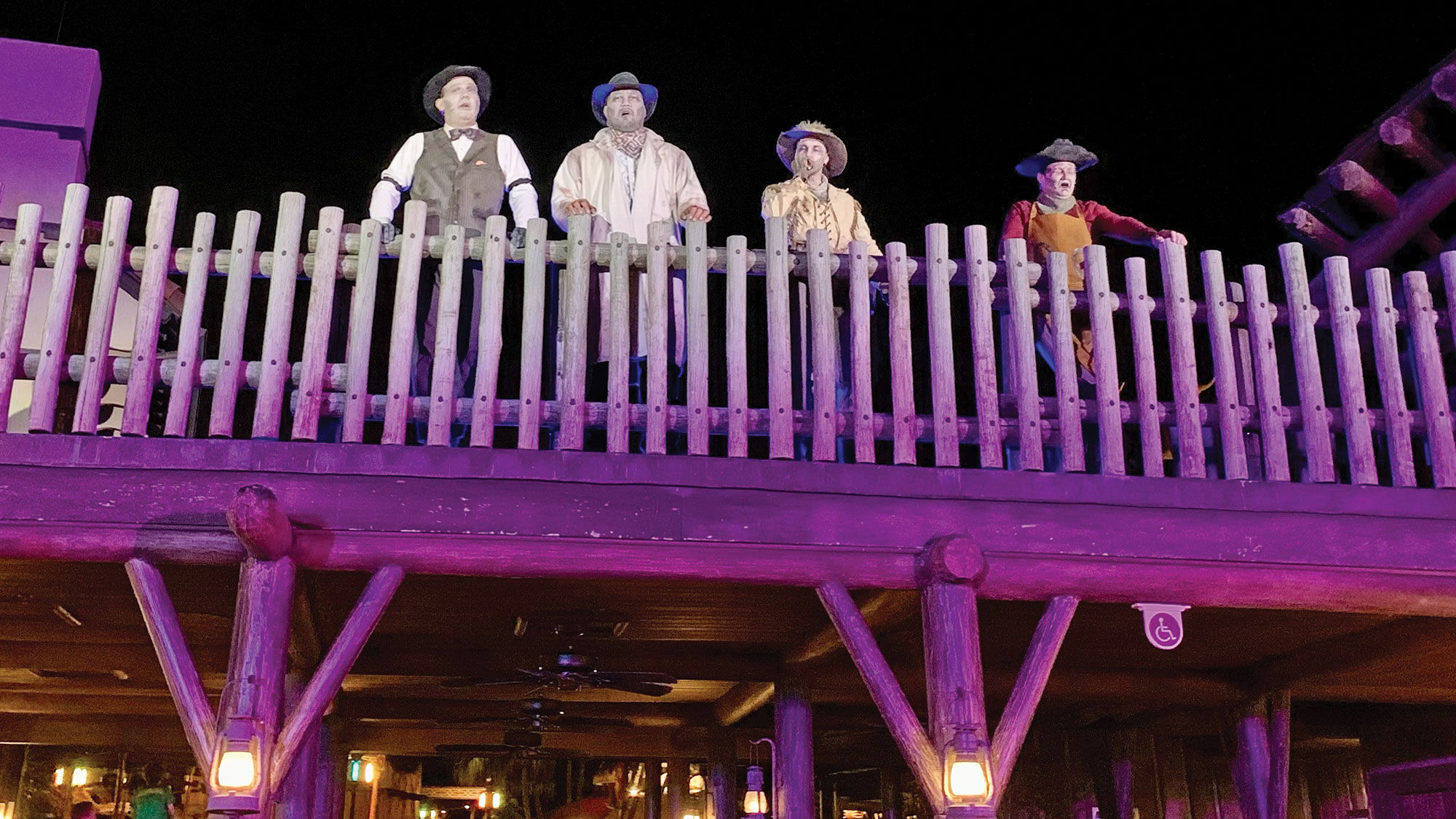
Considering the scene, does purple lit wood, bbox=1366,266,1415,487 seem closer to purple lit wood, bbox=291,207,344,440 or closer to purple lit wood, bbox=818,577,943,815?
purple lit wood, bbox=818,577,943,815

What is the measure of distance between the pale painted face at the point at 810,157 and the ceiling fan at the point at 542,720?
13.9 ft

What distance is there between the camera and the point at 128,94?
10.8 meters

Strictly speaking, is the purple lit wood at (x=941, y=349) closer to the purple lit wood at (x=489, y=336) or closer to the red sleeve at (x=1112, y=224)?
the red sleeve at (x=1112, y=224)

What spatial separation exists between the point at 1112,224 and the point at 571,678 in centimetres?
420

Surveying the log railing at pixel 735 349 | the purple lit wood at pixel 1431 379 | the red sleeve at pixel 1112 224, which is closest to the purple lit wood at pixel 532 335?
the log railing at pixel 735 349

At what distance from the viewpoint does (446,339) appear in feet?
18.5

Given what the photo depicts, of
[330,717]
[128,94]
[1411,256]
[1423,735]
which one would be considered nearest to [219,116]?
[128,94]

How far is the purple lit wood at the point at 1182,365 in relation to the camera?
19.5 feet

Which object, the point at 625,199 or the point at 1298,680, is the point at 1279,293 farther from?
the point at 625,199

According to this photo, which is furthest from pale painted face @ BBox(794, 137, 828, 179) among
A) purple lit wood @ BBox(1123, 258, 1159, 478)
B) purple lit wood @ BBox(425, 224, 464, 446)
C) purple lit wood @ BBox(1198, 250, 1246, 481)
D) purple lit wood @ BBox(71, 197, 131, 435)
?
purple lit wood @ BBox(71, 197, 131, 435)

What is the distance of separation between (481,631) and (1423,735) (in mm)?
7833

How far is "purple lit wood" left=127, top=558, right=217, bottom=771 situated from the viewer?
4.93m

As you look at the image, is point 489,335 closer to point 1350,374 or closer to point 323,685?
point 323,685

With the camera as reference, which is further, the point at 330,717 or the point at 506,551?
the point at 330,717
